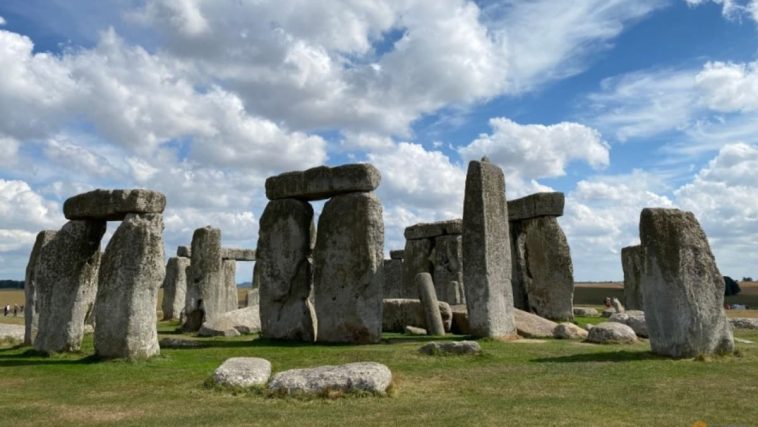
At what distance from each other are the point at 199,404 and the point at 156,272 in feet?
13.8

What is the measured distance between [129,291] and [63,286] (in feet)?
7.22

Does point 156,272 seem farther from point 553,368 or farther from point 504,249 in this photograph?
point 504,249

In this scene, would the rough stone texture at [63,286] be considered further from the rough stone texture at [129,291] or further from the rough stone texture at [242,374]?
the rough stone texture at [242,374]

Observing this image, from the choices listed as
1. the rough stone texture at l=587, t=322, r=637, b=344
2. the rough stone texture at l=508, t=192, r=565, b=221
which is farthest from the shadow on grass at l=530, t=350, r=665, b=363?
the rough stone texture at l=508, t=192, r=565, b=221

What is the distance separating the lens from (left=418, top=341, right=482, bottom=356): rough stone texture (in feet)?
41.0

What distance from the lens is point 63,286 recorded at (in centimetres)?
1331

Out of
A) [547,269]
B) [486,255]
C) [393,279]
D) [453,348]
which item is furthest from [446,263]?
[453,348]

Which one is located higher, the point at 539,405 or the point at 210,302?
the point at 210,302

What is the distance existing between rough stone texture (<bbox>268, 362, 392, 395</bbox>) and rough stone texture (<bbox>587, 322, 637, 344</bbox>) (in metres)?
7.55

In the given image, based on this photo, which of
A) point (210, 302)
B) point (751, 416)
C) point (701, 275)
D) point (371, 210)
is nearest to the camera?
point (751, 416)

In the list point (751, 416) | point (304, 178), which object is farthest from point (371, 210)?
point (751, 416)

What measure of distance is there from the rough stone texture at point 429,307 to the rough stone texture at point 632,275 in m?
10.7

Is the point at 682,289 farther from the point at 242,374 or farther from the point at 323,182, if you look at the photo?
the point at 323,182

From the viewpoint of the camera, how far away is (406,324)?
1986 centimetres
